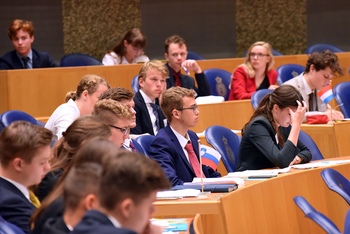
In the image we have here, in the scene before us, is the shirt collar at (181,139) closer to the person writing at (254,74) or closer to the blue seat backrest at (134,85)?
the blue seat backrest at (134,85)

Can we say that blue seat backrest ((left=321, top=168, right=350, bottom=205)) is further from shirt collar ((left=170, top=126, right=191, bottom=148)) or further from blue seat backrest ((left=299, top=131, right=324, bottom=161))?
blue seat backrest ((left=299, top=131, right=324, bottom=161))

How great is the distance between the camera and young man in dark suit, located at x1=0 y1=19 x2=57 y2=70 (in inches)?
205

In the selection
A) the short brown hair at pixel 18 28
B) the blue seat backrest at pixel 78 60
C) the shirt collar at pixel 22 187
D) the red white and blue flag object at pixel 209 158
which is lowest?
the red white and blue flag object at pixel 209 158

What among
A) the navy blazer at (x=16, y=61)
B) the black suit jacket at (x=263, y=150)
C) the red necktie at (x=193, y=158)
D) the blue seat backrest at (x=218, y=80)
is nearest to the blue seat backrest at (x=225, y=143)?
the black suit jacket at (x=263, y=150)

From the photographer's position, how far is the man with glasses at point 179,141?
2.91m

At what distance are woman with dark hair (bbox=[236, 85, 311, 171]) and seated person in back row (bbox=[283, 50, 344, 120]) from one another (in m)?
1.46

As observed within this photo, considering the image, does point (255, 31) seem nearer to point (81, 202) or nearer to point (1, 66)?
point (1, 66)

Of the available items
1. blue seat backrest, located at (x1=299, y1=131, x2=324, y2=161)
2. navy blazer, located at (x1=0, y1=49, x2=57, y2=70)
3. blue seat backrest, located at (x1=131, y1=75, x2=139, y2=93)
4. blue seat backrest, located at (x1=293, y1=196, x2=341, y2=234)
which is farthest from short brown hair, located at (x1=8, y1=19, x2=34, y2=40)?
blue seat backrest, located at (x1=293, y1=196, x2=341, y2=234)

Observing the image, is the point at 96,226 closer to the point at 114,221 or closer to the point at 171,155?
the point at 114,221

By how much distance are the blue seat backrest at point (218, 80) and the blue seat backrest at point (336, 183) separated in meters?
3.37

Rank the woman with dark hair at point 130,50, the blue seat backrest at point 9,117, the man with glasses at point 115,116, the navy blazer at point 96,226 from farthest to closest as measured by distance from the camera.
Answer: the woman with dark hair at point 130,50
the blue seat backrest at point 9,117
the man with glasses at point 115,116
the navy blazer at point 96,226

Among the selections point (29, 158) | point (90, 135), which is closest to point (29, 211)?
point (29, 158)

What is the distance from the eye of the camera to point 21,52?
5238 millimetres

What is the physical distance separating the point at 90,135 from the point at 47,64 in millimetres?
3697
